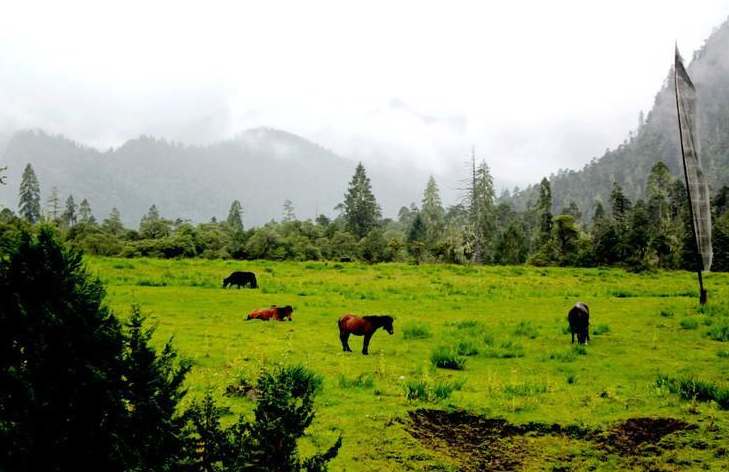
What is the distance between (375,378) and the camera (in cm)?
1173

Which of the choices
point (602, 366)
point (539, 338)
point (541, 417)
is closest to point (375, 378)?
point (541, 417)

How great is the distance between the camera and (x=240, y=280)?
28656mm

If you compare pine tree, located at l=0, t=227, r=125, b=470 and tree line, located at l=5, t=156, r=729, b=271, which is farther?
tree line, located at l=5, t=156, r=729, b=271

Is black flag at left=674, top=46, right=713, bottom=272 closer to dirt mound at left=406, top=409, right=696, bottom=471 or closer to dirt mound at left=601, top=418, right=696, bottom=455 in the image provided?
dirt mound at left=601, top=418, right=696, bottom=455

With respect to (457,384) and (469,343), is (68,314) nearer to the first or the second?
(457,384)

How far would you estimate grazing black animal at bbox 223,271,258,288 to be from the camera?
28531mm

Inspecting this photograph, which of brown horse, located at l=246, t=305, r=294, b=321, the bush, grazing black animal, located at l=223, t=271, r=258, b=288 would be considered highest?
grazing black animal, located at l=223, t=271, r=258, b=288

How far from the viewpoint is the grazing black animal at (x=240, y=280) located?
28531 mm

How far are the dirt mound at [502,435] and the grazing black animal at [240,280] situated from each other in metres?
20.6

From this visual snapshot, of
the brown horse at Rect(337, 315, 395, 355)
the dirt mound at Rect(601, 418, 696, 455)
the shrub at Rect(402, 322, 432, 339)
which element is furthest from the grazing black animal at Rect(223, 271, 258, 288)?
the dirt mound at Rect(601, 418, 696, 455)

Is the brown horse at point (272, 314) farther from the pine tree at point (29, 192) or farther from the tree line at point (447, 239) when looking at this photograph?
the pine tree at point (29, 192)

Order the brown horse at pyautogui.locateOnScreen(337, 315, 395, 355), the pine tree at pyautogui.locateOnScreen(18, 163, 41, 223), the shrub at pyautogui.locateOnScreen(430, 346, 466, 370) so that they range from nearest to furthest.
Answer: the shrub at pyautogui.locateOnScreen(430, 346, 466, 370) → the brown horse at pyautogui.locateOnScreen(337, 315, 395, 355) → the pine tree at pyautogui.locateOnScreen(18, 163, 41, 223)

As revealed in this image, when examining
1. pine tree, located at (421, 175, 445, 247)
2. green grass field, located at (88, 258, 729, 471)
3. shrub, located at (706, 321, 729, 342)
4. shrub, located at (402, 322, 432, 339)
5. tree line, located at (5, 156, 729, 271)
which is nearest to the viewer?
green grass field, located at (88, 258, 729, 471)

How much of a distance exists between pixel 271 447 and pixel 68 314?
1.71 m
